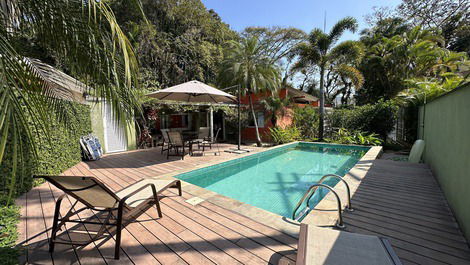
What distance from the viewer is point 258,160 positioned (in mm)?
8039

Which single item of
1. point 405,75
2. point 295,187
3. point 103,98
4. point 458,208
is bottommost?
point 295,187

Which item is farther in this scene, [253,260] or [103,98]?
[103,98]

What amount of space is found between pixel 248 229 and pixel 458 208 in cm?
280

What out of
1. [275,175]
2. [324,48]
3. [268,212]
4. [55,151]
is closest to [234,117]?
[324,48]

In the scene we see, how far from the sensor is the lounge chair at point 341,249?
1635mm

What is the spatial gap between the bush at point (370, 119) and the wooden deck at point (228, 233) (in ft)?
23.1

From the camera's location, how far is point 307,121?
12.0 m

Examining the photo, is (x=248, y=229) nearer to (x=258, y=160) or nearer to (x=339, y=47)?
(x=258, y=160)

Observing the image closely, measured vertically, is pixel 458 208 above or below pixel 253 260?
above

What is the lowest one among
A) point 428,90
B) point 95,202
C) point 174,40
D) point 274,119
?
point 95,202

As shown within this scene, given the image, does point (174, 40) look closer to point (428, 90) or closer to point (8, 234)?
point (428, 90)

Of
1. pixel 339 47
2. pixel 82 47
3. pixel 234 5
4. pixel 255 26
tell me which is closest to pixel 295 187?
pixel 82 47

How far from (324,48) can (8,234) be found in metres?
12.5

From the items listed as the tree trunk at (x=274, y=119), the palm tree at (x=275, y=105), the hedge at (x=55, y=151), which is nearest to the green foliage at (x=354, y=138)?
the palm tree at (x=275, y=105)
